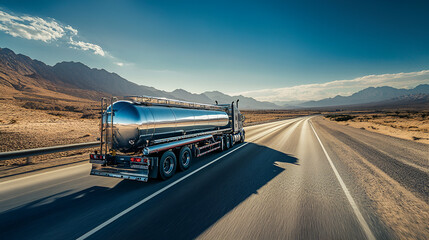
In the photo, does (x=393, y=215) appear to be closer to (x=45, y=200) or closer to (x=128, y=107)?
(x=128, y=107)

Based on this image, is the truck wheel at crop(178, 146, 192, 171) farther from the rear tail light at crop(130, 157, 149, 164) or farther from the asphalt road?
the rear tail light at crop(130, 157, 149, 164)

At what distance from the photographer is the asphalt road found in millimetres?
3781

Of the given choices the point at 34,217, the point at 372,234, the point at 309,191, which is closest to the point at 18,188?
the point at 34,217

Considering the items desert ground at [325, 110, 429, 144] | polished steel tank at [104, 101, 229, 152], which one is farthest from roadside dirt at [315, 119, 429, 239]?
desert ground at [325, 110, 429, 144]

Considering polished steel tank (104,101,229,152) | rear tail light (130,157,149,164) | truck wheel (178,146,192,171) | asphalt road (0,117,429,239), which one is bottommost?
asphalt road (0,117,429,239)

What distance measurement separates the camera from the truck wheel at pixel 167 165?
685 centimetres

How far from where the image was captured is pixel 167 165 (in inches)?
296

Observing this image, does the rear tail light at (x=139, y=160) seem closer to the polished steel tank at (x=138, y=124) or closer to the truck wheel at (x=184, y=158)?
the polished steel tank at (x=138, y=124)

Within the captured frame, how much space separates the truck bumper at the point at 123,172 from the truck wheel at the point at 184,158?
1987mm

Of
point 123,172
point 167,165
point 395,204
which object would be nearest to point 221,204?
point 167,165

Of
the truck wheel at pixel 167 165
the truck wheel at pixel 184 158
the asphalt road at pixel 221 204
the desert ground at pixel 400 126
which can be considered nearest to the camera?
the asphalt road at pixel 221 204

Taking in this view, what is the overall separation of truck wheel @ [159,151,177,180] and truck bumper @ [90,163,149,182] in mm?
782

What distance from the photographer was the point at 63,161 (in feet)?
31.9

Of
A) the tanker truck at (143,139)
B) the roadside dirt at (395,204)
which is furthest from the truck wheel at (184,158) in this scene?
the roadside dirt at (395,204)
